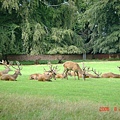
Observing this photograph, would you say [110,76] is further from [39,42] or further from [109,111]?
[39,42]

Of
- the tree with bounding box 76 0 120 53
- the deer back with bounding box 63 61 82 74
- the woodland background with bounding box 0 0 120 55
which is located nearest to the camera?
the deer back with bounding box 63 61 82 74

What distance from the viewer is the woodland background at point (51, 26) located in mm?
41344

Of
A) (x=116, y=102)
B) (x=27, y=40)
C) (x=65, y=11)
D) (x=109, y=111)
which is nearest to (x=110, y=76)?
(x=116, y=102)

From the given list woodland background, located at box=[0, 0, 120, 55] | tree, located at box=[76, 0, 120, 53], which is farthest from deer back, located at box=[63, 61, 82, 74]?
tree, located at box=[76, 0, 120, 53]

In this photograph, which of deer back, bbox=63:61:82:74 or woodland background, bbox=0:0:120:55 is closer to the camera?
deer back, bbox=63:61:82:74

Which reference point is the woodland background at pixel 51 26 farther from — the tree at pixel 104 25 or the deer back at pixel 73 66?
the deer back at pixel 73 66

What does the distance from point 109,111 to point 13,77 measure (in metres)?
9.78

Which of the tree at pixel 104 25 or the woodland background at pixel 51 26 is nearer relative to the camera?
the woodland background at pixel 51 26

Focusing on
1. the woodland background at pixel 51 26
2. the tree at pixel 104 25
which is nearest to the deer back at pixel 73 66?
the woodland background at pixel 51 26

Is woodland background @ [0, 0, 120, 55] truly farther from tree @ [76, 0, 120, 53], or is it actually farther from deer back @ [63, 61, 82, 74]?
deer back @ [63, 61, 82, 74]

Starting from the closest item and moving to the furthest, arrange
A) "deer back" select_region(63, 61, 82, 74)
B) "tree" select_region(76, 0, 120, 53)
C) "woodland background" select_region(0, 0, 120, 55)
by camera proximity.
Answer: "deer back" select_region(63, 61, 82, 74) → "woodland background" select_region(0, 0, 120, 55) → "tree" select_region(76, 0, 120, 53)

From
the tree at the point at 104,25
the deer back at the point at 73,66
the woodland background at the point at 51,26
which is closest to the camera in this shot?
the deer back at the point at 73,66

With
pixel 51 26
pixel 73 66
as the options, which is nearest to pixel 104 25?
pixel 51 26

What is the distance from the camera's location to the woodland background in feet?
136
